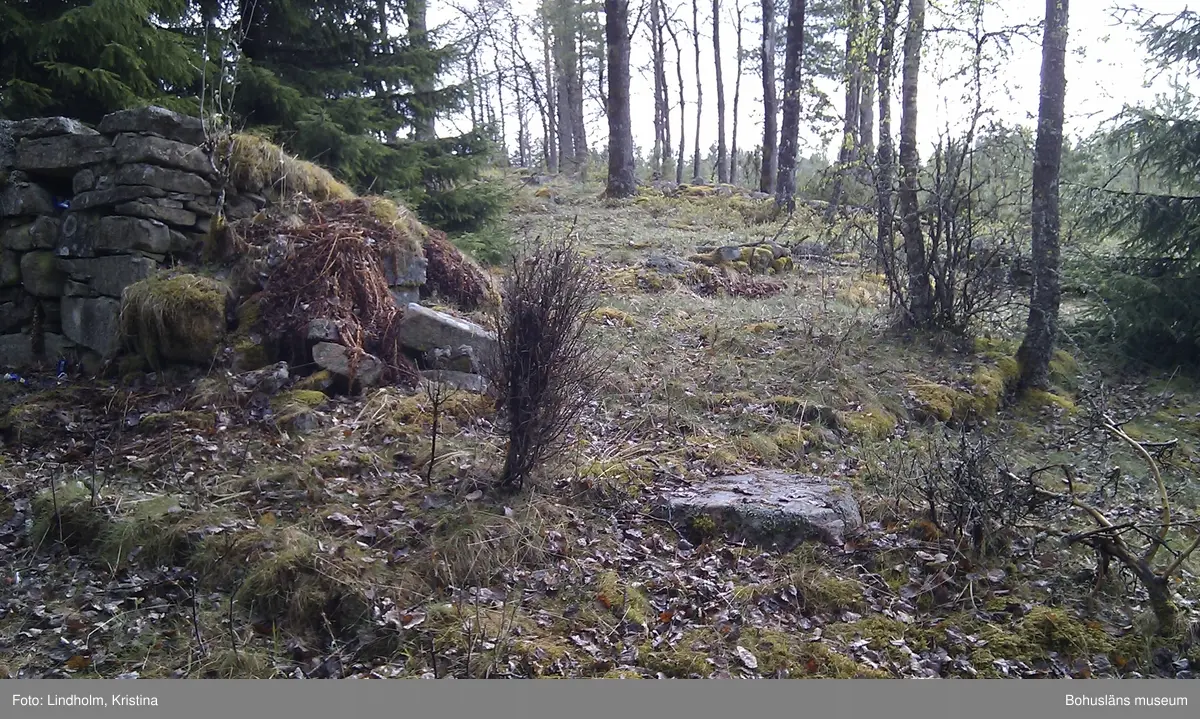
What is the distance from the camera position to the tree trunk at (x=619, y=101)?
15.3m

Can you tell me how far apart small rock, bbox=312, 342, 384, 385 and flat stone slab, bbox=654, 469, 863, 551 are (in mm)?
2595

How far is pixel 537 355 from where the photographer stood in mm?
4410

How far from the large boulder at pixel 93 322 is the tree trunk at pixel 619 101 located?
11.1 meters

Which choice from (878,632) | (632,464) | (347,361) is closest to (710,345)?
(632,464)

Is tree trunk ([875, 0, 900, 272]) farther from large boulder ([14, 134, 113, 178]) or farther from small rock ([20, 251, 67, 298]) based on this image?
small rock ([20, 251, 67, 298])

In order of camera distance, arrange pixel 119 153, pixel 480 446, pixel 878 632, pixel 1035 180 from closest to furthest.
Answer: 1. pixel 878 632
2. pixel 480 446
3. pixel 119 153
4. pixel 1035 180

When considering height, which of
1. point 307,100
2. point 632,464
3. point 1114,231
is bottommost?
point 632,464

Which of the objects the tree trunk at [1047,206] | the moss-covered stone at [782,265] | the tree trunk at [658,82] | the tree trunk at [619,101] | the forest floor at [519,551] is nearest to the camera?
the forest floor at [519,551]

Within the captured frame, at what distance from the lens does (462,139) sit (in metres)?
10.1

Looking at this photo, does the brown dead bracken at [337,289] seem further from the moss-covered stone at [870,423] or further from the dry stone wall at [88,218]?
the moss-covered stone at [870,423]

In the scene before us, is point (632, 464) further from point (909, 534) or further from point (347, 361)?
point (347, 361)

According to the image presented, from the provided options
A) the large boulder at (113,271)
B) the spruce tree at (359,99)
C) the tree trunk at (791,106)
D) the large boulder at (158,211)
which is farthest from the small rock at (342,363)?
the tree trunk at (791,106)

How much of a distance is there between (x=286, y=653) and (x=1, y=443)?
3231mm

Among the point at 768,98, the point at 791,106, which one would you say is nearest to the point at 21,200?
the point at 791,106
